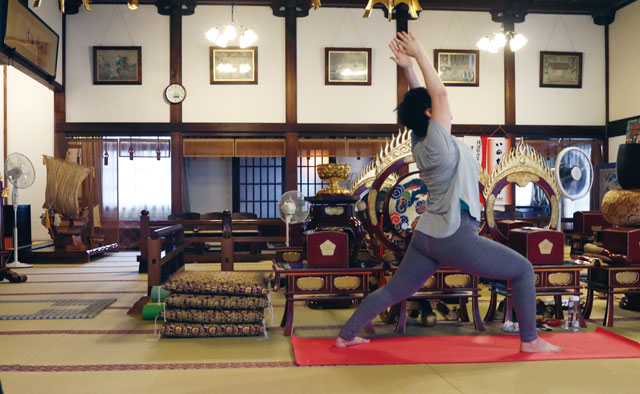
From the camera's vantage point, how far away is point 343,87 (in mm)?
8711

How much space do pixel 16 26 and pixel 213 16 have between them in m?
3.19

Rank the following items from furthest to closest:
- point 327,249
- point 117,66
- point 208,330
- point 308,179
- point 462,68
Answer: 1. point 308,179
2. point 462,68
3. point 117,66
4. point 327,249
5. point 208,330

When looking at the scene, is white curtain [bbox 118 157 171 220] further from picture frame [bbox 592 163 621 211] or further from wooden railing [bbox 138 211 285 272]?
picture frame [bbox 592 163 621 211]

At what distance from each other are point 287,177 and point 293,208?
365cm

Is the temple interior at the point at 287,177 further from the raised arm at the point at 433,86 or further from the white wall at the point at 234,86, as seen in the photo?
the raised arm at the point at 433,86

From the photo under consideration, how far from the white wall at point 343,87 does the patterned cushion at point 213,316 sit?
577 cm

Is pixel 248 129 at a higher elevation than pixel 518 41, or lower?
lower

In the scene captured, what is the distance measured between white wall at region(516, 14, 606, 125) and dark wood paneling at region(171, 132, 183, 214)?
20.0 feet

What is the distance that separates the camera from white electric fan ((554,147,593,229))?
13.9 feet

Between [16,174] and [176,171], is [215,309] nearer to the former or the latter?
[16,174]

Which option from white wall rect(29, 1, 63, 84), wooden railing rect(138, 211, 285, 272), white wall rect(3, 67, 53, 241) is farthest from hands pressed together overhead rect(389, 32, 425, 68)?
white wall rect(3, 67, 53, 241)

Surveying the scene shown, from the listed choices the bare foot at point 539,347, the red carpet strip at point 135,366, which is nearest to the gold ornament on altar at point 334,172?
the red carpet strip at point 135,366

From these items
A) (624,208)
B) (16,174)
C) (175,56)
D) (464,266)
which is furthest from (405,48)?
(175,56)

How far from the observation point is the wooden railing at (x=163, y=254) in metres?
3.79
